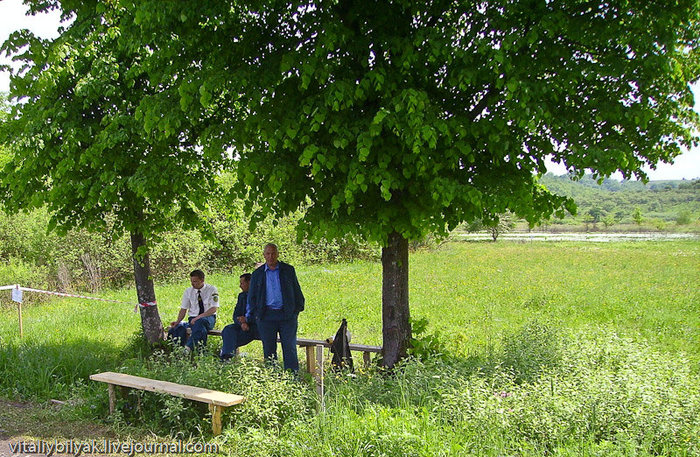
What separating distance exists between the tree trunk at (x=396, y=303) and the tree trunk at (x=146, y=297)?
438 cm

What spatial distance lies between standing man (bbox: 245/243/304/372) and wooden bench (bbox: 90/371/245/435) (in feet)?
5.27

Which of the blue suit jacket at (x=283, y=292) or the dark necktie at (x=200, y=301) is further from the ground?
the blue suit jacket at (x=283, y=292)

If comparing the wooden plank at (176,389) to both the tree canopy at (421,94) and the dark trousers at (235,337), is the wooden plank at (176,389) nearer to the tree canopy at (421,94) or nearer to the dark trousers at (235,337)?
the dark trousers at (235,337)

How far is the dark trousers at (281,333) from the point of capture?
24.2 feet

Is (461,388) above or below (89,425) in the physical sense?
above

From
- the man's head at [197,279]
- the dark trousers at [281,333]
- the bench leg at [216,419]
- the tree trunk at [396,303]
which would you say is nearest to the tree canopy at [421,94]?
the tree trunk at [396,303]

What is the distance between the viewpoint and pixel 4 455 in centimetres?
518

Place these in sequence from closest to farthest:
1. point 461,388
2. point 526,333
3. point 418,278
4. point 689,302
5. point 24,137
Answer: point 461,388 → point 526,333 → point 24,137 → point 689,302 → point 418,278

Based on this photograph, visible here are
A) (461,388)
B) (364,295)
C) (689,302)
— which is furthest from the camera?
(364,295)

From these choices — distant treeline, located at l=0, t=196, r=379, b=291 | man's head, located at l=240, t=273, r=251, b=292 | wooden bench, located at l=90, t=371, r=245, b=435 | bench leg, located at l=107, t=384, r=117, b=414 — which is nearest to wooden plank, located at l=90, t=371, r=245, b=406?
wooden bench, located at l=90, t=371, r=245, b=435

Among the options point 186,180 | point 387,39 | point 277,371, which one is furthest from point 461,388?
point 186,180

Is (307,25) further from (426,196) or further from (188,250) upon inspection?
(188,250)

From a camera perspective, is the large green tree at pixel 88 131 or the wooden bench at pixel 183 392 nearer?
the wooden bench at pixel 183 392

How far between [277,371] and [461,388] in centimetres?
214
